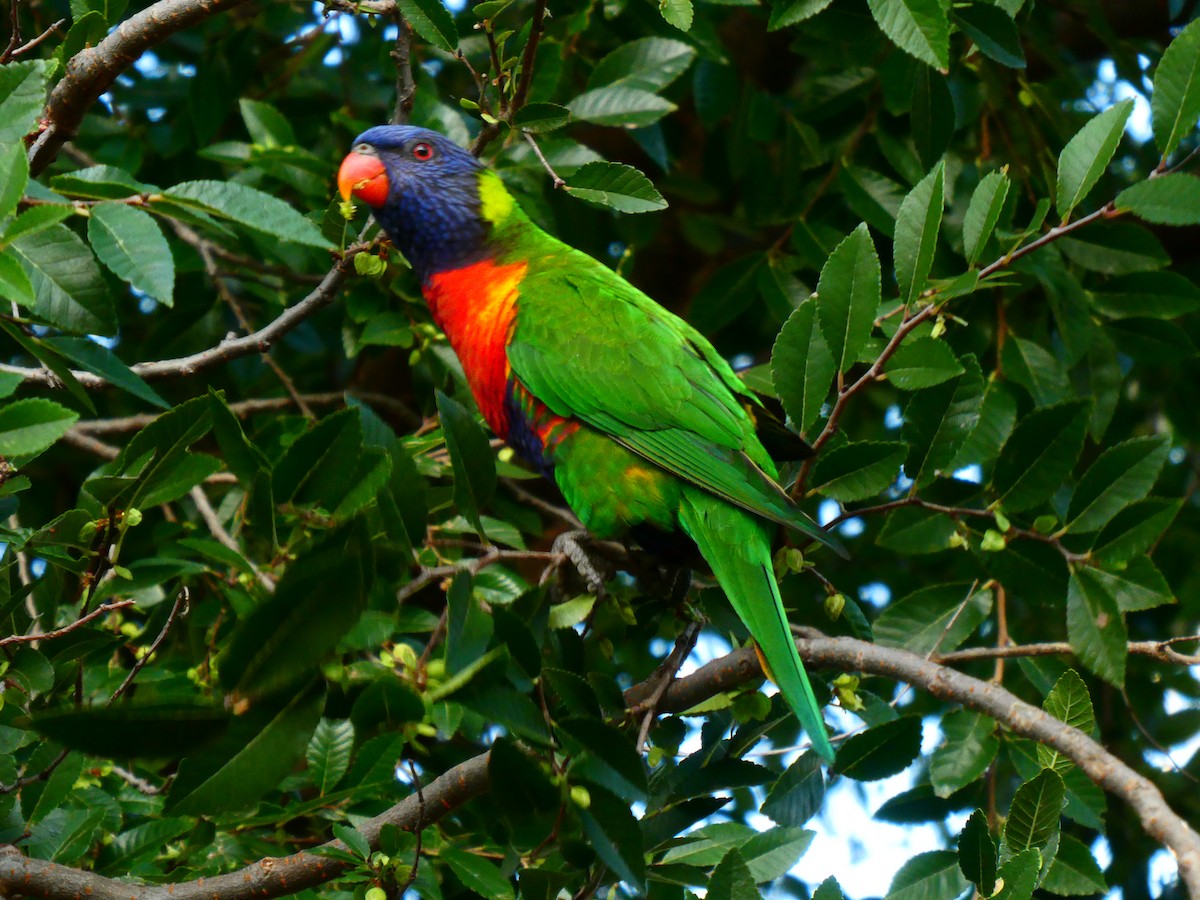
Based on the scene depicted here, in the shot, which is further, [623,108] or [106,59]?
[623,108]

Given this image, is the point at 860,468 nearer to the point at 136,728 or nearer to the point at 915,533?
the point at 915,533

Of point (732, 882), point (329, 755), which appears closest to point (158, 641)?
point (329, 755)

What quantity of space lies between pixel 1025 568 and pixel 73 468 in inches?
128

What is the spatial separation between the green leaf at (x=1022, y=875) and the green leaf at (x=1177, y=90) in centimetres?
115

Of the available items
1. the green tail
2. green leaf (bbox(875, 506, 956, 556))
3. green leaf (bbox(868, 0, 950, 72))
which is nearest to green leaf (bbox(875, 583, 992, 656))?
green leaf (bbox(875, 506, 956, 556))

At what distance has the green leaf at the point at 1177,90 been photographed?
1777 mm

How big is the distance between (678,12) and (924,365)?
72 centimetres

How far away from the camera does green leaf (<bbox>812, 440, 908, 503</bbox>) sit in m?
1.90

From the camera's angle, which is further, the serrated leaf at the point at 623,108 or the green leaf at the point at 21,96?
the serrated leaf at the point at 623,108

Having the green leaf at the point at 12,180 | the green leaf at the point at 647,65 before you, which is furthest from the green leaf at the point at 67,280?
the green leaf at the point at 647,65

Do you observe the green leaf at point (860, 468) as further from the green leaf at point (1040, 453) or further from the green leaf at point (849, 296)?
the green leaf at point (1040, 453)

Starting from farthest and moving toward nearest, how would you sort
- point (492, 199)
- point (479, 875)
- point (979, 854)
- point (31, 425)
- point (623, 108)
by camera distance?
point (492, 199), point (623, 108), point (479, 875), point (31, 425), point (979, 854)

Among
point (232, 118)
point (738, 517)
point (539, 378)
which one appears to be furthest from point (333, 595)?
point (232, 118)

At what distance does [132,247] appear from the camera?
5.21 ft
